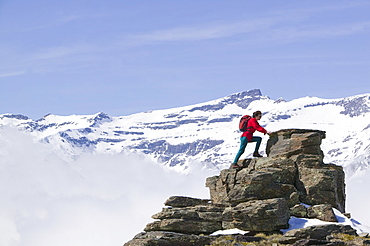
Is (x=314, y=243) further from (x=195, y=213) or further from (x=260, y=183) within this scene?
(x=195, y=213)

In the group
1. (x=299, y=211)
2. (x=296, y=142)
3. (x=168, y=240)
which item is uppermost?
(x=296, y=142)

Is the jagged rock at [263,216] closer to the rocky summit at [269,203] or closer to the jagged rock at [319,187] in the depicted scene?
the rocky summit at [269,203]

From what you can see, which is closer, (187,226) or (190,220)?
(187,226)

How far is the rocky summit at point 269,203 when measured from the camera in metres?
38.9

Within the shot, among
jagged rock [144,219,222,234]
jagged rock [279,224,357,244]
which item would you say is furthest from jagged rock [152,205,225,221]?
jagged rock [279,224,357,244]

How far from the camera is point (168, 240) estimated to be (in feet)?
127

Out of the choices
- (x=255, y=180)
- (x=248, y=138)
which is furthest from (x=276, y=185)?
(x=248, y=138)

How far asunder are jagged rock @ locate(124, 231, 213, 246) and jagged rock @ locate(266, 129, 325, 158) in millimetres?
11326

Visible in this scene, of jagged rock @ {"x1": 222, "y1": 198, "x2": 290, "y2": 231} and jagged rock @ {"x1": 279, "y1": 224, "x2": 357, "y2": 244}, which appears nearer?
jagged rock @ {"x1": 279, "y1": 224, "x2": 357, "y2": 244}

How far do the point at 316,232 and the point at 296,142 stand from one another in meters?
10.4

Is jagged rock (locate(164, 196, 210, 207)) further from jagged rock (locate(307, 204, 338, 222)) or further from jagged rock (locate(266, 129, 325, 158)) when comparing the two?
jagged rock (locate(307, 204, 338, 222))

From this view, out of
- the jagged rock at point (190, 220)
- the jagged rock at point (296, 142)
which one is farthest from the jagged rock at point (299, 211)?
the jagged rock at point (296, 142)

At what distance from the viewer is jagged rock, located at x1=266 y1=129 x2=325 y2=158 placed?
4734 centimetres

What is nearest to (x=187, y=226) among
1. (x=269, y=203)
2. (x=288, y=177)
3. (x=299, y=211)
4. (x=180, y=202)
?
(x=180, y=202)
